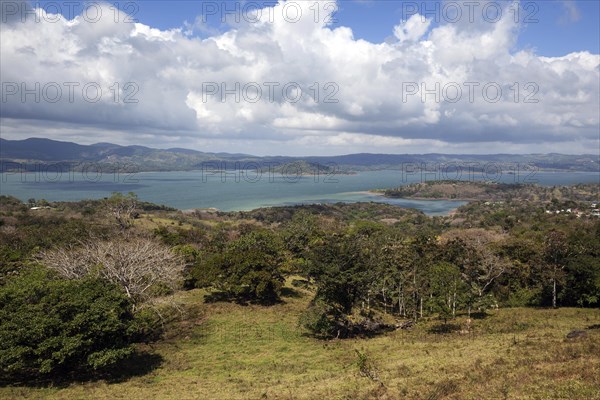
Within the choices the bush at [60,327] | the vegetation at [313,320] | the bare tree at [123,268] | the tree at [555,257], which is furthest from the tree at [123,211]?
the tree at [555,257]

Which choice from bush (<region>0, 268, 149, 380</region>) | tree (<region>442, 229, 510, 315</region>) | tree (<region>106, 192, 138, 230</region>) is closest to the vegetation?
bush (<region>0, 268, 149, 380</region>)

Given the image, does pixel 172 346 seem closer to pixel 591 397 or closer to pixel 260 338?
pixel 260 338

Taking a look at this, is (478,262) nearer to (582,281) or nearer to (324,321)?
(582,281)

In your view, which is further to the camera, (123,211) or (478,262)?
(123,211)

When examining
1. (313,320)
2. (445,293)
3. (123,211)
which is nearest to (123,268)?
(313,320)

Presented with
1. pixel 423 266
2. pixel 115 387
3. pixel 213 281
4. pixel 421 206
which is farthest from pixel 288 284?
pixel 421 206

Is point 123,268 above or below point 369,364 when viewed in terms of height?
above
